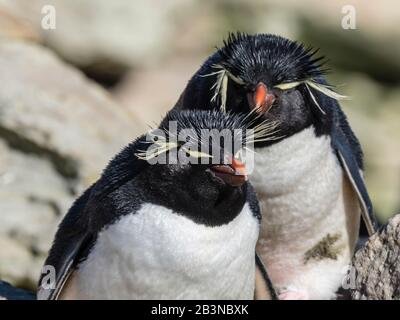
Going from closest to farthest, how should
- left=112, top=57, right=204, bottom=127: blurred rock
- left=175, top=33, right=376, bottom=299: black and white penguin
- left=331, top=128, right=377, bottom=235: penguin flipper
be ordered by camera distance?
left=175, top=33, right=376, bottom=299: black and white penguin, left=331, top=128, right=377, bottom=235: penguin flipper, left=112, top=57, right=204, bottom=127: blurred rock

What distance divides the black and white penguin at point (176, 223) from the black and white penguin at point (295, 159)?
47 cm

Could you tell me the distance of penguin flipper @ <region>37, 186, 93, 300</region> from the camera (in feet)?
13.0

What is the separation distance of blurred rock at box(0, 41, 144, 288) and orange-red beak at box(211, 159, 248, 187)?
7.79 ft

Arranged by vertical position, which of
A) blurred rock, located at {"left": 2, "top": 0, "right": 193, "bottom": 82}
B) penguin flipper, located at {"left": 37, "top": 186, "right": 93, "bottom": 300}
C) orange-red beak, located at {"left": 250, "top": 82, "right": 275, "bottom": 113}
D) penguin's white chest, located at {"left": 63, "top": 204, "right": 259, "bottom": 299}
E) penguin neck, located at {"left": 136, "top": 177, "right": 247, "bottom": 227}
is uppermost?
orange-red beak, located at {"left": 250, "top": 82, "right": 275, "bottom": 113}

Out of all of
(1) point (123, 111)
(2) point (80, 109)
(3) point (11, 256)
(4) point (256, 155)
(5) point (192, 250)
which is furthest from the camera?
(1) point (123, 111)

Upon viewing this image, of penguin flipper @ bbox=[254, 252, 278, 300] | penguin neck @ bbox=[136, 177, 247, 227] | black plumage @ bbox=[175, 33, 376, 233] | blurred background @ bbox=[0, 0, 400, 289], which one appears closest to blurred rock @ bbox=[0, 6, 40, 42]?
blurred background @ bbox=[0, 0, 400, 289]

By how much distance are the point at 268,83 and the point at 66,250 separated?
100 centimetres

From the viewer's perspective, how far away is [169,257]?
143 inches

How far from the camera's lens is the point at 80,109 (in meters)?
6.37

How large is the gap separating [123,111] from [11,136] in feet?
3.29

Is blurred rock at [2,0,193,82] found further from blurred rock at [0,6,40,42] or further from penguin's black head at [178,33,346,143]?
Result: penguin's black head at [178,33,346,143]

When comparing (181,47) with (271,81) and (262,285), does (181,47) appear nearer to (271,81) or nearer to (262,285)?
(271,81)

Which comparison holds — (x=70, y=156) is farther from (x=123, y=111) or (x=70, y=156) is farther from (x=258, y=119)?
(x=258, y=119)
